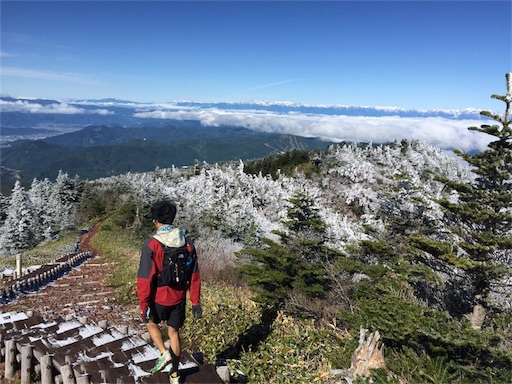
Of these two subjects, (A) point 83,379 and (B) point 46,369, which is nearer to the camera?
(A) point 83,379

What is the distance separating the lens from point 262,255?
1230 centimetres

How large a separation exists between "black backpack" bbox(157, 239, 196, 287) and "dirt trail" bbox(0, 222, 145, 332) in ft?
16.1

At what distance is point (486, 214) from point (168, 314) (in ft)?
26.0

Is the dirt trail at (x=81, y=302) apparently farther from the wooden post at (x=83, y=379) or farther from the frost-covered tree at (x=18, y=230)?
the frost-covered tree at (x=18, y=230)

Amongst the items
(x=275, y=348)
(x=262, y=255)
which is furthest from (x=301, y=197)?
(x=275, y=348)

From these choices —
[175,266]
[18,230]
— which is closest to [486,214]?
[175,266]

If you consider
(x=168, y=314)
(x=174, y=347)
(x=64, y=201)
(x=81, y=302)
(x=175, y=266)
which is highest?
(x=175, y=266)

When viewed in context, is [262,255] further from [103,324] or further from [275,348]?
[103,324]

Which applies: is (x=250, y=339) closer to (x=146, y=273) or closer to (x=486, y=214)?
(x=146, y=273)

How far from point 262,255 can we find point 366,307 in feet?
19.3

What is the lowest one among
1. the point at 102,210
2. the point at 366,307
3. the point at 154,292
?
the point at 102,210

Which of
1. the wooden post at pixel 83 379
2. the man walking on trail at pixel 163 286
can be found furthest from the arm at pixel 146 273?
the wooden post at pixel 83 379

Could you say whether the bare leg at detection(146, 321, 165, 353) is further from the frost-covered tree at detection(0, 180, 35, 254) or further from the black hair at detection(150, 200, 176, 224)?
the frost-covered tree at detection(0, 180, 35, 254)

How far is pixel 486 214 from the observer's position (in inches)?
343
